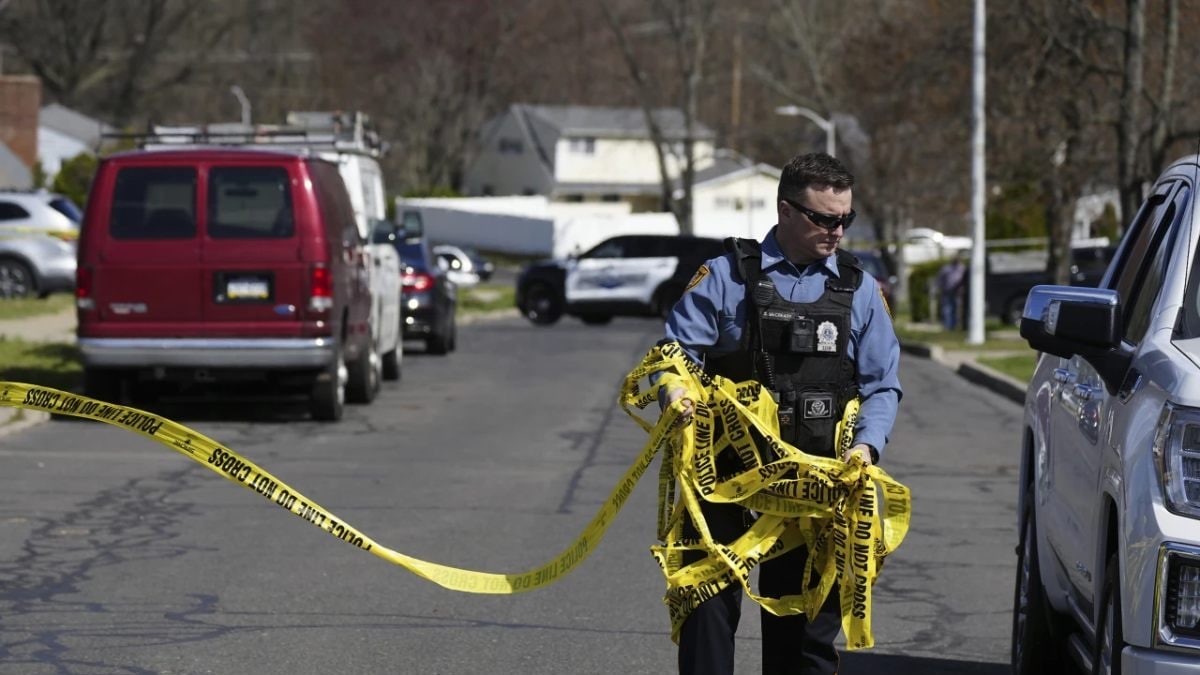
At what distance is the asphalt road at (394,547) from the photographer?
7.53 metres

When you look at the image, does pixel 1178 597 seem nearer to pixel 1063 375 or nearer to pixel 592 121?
pixel 1063 375

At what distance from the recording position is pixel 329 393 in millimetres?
16188

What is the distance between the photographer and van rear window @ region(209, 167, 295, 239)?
1546cm

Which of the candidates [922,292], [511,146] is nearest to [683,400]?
[922,292]

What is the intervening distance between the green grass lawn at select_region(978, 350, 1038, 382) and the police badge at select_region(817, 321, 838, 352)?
16925mm

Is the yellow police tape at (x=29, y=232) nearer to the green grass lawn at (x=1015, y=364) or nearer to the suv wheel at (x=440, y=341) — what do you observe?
the suv wheel at (x=440, y=341)

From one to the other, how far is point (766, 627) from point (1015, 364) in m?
19.5

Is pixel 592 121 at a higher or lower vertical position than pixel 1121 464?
higher

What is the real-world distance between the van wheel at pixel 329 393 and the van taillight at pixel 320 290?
0.56m

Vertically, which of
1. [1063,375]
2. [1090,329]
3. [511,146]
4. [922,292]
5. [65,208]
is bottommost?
[922,292]

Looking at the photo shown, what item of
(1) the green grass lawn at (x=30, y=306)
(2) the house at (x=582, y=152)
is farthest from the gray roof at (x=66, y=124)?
(1) the green grass lawn at (x=30, y=306)

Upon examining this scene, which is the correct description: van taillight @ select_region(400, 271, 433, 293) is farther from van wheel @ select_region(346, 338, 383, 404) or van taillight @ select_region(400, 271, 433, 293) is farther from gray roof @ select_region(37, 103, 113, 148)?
gray roof @ select_region(37, 103, 113, 148)

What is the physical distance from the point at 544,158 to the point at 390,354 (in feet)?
249

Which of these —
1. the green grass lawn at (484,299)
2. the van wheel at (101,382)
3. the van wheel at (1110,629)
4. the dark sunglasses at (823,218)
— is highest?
the dark sunglasses at (823,218)
